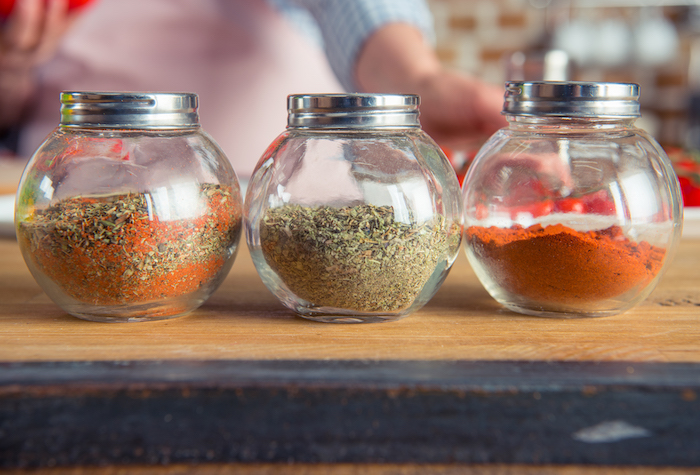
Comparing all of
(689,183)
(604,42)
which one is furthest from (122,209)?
(604,42)

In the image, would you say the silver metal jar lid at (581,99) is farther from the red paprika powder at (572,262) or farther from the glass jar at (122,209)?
the glass jar at (122,209)

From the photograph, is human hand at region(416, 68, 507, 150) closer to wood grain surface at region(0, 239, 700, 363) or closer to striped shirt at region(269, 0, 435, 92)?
striped shirt at region(269, 0, 435, 92)

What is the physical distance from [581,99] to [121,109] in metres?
0.43

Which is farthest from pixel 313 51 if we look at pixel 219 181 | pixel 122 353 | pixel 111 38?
pixel 122 353

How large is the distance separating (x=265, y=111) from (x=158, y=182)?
149 centimetres

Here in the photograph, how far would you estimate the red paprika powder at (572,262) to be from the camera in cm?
65

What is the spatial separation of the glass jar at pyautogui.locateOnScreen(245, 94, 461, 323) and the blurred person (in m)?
1.09

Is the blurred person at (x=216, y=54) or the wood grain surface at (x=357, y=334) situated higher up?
the blurred person at (x=216, y=54)

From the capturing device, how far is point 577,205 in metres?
0.65

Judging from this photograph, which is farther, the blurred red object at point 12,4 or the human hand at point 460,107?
the blurred red object at point 12,4

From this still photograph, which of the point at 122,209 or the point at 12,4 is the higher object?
the point at 12,4

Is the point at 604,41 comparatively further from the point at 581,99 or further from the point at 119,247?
the point at 119,247

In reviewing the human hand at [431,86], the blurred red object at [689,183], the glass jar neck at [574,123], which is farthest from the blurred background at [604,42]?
the glass jar neck at [574,123]

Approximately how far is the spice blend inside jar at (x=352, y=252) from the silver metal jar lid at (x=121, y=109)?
14 centimetres
